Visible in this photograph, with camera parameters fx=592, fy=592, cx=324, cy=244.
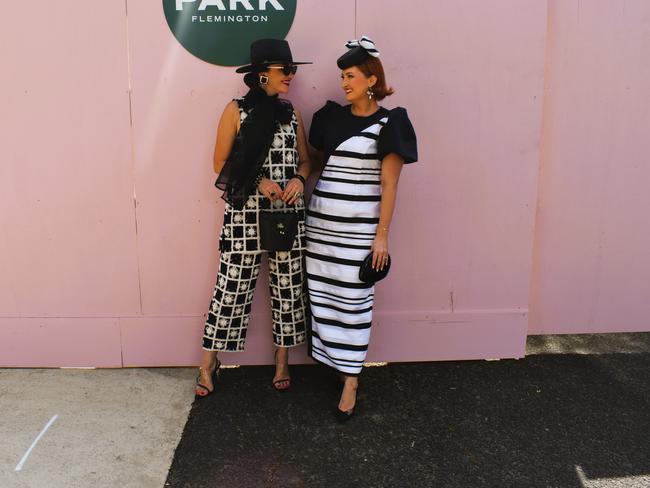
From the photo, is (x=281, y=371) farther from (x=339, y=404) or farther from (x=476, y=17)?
(x=476, y=17)

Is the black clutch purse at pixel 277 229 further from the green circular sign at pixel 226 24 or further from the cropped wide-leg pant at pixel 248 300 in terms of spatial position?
the green circular sign at pixel 226 24

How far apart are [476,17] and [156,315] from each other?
2.63m

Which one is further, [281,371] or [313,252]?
[281,371]

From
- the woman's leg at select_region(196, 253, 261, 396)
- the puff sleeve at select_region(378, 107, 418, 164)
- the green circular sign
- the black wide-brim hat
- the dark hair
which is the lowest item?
the woman's leg at select_region(196, 253, 261, 396)

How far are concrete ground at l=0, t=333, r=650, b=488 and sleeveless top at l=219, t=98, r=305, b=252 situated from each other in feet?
2.91

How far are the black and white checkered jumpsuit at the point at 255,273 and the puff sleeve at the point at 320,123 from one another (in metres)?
0.10

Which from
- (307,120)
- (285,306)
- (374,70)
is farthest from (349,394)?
(374,70)

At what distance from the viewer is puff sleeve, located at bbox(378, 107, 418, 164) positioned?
2.94 m

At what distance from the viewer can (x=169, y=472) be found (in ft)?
8.94

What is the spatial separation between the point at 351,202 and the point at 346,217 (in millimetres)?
83

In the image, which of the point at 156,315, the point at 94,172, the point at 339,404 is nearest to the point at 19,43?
the point at 94,172

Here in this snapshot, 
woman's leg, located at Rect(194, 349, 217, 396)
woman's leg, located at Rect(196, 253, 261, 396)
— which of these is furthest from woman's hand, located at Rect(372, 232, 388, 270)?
woman's leg, located at Rect(194, 349, 217, 396)

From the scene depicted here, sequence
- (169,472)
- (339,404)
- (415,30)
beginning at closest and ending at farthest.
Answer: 1. (169,472)
2. (339,404)
3. (415,30)

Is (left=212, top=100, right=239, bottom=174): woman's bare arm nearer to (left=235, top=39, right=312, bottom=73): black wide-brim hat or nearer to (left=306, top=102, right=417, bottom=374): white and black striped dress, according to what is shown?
(left=235, top=39, right=312, bottom=73): black wide-brim hat
